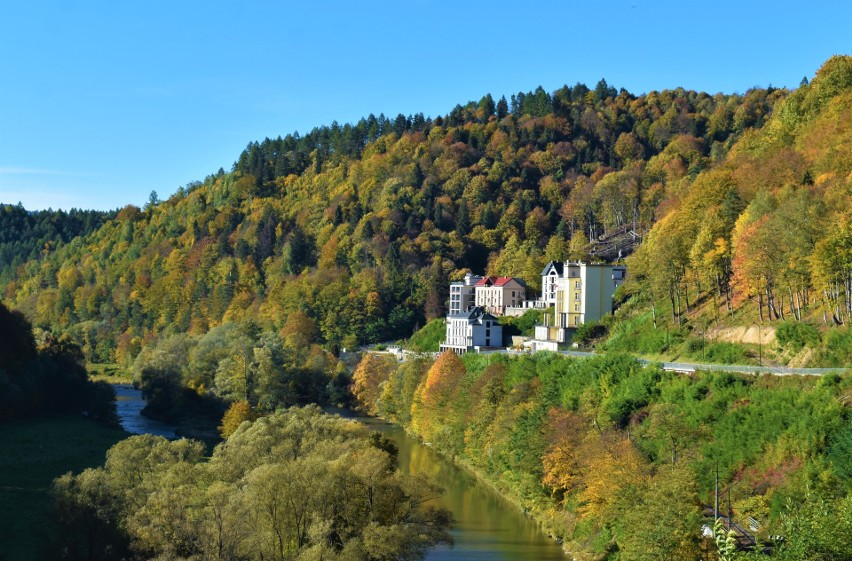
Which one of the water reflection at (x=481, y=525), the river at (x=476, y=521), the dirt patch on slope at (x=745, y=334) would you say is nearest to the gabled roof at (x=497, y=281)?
the river at (x=476, y=521)

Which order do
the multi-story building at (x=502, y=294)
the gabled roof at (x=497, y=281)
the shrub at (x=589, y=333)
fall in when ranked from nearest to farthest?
the shrub at (x=589, y=333) → the multi-story building at (x=502, y=294) → the gabled roof at (x=497, y=281)

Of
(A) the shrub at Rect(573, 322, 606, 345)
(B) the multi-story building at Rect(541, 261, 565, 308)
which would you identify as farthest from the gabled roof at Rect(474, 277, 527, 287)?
(A) the shrub at Rect(573, 322, 606, 345)

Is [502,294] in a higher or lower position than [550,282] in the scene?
lower

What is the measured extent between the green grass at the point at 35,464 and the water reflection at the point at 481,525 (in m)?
14.9

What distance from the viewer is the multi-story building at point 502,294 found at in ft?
317

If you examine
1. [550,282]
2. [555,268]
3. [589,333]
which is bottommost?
[589,333]

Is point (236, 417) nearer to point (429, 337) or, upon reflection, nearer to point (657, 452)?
point (657, 452)

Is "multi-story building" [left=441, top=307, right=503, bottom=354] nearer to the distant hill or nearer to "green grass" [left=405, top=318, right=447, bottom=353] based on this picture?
"green grass" [left=405, top=318, right=447, bottom=353]

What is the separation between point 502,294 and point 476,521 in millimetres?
51916

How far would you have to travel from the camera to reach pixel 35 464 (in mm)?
49531

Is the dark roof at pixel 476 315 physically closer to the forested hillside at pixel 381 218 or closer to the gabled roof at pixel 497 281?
the gabled roof at pixel 497 281

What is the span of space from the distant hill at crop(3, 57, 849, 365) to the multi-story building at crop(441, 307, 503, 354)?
1168 centimetres

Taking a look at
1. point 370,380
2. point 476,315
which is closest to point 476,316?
point 476,315

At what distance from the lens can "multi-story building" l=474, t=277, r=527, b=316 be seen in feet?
317
